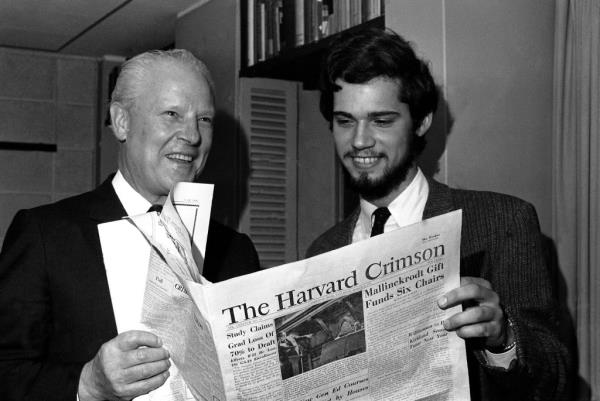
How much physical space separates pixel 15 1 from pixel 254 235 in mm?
1572

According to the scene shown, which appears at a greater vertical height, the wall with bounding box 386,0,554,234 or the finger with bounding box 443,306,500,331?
the wall with bounding box 386,0,554,234

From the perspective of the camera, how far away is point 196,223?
1.30 m

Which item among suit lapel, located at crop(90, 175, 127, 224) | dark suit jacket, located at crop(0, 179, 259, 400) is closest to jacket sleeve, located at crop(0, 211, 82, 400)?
dark suit jacket, located at crop(0, 179, 259, 400)

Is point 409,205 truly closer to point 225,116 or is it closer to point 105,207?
point 105,207

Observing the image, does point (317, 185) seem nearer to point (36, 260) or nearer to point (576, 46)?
point (576, 46)

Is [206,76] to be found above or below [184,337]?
above

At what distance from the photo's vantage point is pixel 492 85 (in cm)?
215

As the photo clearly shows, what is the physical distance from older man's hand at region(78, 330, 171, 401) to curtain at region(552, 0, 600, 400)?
134cm

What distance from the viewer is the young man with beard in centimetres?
137

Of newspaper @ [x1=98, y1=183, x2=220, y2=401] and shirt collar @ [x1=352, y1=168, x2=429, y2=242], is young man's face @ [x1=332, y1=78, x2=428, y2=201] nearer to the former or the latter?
shirt collar @ [x1=352, y1=168, x2=429, y2=242]

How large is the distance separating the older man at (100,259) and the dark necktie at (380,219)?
34 cm

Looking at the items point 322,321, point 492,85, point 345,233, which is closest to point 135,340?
point 322,321

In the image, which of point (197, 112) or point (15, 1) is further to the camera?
point (15, 1)

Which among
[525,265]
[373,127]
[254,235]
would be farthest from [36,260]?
[254,235]
